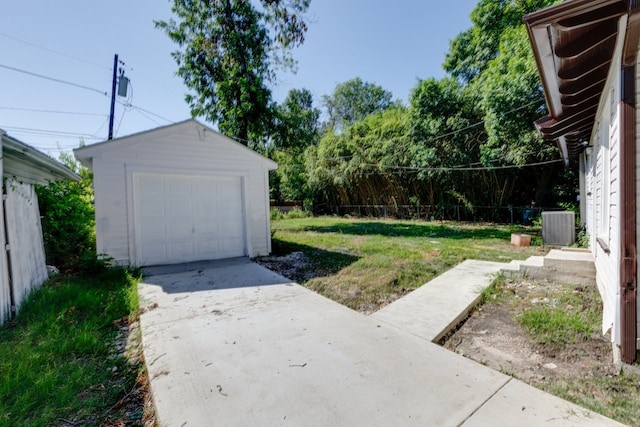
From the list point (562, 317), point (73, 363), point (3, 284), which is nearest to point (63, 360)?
point (73, 363)

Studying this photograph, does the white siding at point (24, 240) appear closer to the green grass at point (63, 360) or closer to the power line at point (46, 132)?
the green grass at point (63, 360)

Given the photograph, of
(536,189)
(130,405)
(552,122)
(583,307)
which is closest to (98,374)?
(130,405)

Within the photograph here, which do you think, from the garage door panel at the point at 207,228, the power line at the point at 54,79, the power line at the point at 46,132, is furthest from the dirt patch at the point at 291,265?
the power line at the point at 46,132

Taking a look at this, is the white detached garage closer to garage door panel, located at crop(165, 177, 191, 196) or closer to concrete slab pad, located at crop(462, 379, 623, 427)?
garage door panel, located at crop(165, 177, 191, 196)

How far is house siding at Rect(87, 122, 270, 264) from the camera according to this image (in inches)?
212

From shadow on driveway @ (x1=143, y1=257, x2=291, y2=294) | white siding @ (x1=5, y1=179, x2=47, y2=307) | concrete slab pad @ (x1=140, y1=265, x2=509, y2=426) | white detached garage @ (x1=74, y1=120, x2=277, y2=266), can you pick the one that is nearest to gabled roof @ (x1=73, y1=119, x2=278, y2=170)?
white detached garage @ (x1=74, y1=120, x2=277, y2=266)

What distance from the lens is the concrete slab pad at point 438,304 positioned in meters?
2.89

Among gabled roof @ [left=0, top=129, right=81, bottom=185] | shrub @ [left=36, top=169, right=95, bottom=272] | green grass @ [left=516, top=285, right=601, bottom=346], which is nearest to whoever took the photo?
green grass @ [left=516, top=285, right=601, bottom=346]

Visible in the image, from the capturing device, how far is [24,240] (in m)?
4.07

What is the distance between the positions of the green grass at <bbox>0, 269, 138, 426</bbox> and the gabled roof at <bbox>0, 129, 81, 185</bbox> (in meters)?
1.78

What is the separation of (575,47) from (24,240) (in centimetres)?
653

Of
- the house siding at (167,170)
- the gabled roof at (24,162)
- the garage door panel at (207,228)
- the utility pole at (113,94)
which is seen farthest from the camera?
the utility pole at (113,94)

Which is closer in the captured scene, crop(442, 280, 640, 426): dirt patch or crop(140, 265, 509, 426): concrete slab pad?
crop(140, 265, 509, 426): concrete slab pad

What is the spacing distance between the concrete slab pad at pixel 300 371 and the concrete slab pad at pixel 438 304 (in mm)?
221
